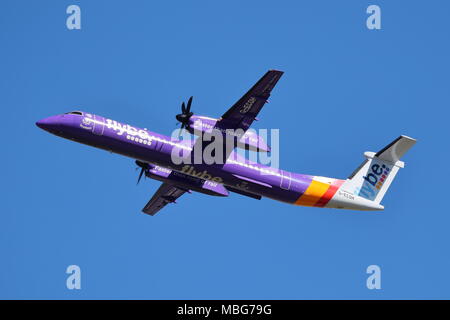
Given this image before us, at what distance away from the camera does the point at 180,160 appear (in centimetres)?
2670

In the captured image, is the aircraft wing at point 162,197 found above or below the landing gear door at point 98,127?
below

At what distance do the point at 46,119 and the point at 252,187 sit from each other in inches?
344

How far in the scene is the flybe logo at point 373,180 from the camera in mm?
29578

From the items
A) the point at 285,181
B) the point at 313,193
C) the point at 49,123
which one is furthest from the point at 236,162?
the point at 49,123

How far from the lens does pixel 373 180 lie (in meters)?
29.8

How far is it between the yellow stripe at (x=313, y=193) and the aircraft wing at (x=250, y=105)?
4.19 m

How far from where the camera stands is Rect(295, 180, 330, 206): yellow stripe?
28.6 m

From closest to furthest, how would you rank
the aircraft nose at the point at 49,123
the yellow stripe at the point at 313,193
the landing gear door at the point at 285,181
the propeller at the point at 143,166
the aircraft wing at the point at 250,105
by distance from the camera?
the aircraft wing at the point at 250,105 < the aircraft nose at the point at 49,123 < the landing gear door at the point at 285,181 < the yellow stripe at the point at 313,193 < the propeller at the point at 143,166

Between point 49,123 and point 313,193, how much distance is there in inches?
447

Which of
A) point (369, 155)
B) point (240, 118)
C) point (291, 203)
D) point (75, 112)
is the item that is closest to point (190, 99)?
point (240, 118)

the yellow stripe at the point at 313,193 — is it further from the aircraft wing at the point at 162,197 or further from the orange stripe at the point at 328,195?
the aircraft wing at the point at 162,197

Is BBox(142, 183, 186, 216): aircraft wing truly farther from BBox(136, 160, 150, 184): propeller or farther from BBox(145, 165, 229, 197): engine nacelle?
BBox(136, 160, 150, 184): propeller

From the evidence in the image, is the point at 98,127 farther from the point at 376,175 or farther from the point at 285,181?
the point at 376,175

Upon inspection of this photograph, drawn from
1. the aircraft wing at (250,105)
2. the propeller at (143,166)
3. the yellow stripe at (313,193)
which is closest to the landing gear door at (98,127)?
the propeller at (143,166)
